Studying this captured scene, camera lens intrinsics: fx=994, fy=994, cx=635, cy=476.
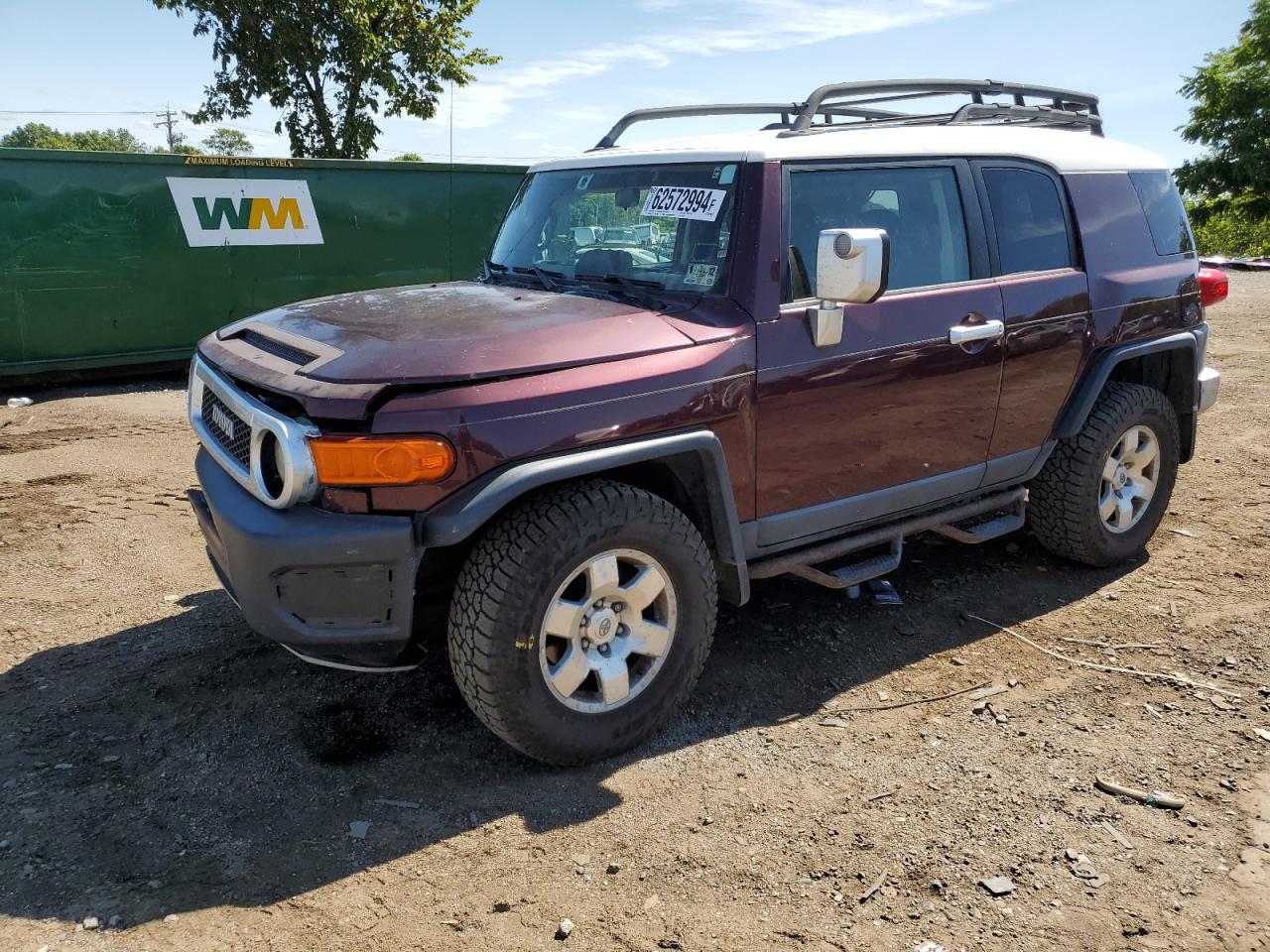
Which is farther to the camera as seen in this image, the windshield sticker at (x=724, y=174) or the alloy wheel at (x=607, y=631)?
the windshield sticker at (x=724, y=174)

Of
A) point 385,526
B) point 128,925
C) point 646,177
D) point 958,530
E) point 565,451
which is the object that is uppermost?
point 646,177

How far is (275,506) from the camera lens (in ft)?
9.53

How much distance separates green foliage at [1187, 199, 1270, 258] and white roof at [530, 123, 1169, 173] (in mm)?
24581

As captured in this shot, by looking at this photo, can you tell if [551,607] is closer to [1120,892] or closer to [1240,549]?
[1120,892]

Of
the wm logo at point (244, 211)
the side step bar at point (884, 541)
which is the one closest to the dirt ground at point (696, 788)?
the side step bar at point (884, 541)

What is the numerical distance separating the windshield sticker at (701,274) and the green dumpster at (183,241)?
305 inches

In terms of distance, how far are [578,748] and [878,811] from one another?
3.11 ft

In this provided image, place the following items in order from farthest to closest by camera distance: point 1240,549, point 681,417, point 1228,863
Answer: point 1240,549 → point 681,417 → point 1228,863

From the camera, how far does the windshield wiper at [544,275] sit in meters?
3.94

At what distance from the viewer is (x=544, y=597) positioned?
2982mm

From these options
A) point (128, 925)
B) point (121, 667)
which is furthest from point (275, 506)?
point (121, 667)

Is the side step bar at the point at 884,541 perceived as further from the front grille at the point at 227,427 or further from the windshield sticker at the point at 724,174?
the front grille at the point at 227,427

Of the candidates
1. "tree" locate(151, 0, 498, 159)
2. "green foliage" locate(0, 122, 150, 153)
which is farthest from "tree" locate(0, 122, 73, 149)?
"tree" locate(151, 0, 498, 159)

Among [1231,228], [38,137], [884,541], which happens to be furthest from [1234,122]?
[38,137]
